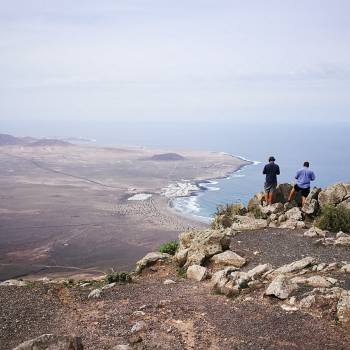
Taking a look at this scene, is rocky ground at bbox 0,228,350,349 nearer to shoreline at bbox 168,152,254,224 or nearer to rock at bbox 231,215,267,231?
rock at bbox 231,215,267,231

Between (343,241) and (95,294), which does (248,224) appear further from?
(95,294)

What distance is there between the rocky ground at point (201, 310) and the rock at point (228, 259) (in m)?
0.08

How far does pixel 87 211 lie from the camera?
89.8 metres

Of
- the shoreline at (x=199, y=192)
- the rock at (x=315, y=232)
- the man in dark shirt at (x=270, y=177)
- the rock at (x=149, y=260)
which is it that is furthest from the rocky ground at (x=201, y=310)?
the shoreline at (x=199, y=192)

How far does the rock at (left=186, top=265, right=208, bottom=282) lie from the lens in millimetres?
13578

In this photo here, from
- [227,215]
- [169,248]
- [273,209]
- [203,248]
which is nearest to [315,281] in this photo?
[203,248]

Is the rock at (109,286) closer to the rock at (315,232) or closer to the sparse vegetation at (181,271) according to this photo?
the sparse vegetation at (181,271)

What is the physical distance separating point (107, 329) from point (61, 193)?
10236 centimetres

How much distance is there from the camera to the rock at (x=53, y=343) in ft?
23.2

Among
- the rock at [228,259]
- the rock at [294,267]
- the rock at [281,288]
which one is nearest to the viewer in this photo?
the rock at [281,288]

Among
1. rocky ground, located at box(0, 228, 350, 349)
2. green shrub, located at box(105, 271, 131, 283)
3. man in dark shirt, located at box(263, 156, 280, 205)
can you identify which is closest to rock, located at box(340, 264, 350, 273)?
rocky ground, located at box(0, 228, 350, 349)

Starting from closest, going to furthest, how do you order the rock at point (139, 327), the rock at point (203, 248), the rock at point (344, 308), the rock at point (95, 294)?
the rock at point (344, 308) < the rock at point (139, 327) < the rock at point (95, 294) < the rock at point (203, 248)

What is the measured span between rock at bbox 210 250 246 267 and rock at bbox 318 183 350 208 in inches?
246

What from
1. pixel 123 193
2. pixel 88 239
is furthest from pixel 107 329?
pixel 123 193
